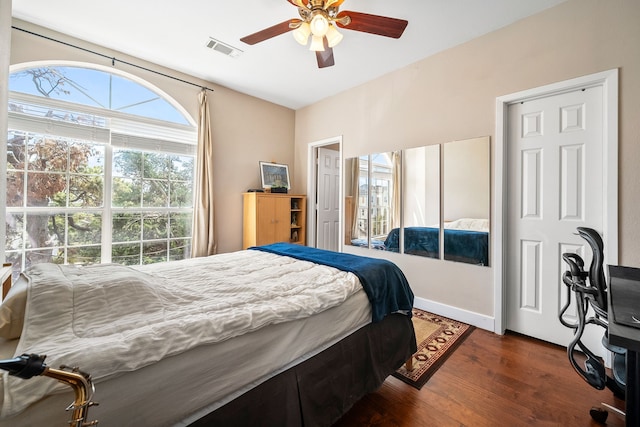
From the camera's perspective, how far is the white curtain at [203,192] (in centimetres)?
337

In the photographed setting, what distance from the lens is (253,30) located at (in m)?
2.48

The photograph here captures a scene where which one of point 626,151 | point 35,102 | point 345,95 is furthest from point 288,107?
point 626,151

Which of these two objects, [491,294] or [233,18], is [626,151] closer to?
[491,294]

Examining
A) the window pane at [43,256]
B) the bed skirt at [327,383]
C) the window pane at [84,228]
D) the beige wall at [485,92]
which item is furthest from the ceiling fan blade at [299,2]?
the window pane at [43,256]

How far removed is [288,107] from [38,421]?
14.9 feet

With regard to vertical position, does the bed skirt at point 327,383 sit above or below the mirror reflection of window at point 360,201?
below

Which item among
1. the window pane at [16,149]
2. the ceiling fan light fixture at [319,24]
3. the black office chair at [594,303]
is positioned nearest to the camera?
the black office chair at [594,303]

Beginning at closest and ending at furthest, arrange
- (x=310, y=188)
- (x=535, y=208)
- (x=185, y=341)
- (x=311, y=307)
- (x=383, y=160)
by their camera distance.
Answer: (x=185, y=341) → (x=311, y=307) → (x=535, y=208) → (x=383, y=160) → (x=310, y=188)

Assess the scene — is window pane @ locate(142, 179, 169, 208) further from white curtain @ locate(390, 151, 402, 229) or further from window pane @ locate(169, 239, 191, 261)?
white curtain @ locate(390, 151, 402, 229)

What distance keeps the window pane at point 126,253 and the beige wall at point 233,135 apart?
978 millimetres

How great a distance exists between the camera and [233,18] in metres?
2.31

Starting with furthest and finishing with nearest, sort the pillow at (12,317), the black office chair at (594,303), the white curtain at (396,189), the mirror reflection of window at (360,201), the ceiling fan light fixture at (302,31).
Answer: the mirror reflection of window at (360,201) < the white curtain at (396,189) < the ceiling fan light fixture at (302,31) < the black office chair at (594,303) < the pillow at (12,317)

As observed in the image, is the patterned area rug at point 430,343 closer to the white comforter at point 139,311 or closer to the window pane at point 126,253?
the white comforter at point 139,311

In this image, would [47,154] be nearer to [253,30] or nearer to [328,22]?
[253,30]
